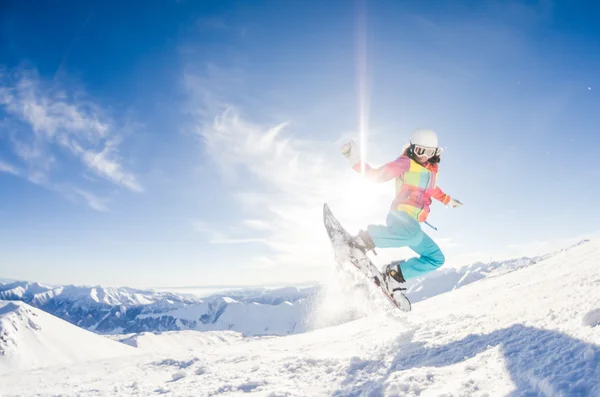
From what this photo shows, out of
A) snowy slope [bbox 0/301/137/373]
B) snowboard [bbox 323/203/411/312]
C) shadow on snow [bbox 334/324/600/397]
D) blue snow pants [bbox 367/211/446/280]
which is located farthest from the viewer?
snowy slope [bbox 0/301/137/373]

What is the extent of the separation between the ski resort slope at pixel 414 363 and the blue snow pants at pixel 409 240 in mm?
1039

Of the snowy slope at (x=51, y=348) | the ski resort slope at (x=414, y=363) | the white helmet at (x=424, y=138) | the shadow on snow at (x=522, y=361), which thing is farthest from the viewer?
the snowy slope at (x=51, y=348)

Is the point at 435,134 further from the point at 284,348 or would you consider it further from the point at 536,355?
the point at 284,348

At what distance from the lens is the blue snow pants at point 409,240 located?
684 centimetres

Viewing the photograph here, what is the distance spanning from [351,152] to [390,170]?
0.85 m

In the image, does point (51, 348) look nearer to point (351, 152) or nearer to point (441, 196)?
point (351, 152)

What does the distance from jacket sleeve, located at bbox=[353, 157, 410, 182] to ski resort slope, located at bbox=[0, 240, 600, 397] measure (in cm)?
282

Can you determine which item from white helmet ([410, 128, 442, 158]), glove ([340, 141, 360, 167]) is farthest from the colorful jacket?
white helmet ([410, 128, 442, 158])

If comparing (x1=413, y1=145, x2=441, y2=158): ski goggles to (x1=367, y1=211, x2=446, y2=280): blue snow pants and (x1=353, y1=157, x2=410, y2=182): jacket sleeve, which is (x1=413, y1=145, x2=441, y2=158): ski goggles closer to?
(x1=353, y1=157, x2=410, y2=182): jacket sleeve

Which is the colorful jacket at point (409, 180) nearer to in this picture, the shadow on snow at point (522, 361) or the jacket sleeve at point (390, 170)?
the jacket sleeve at point (390, 170)

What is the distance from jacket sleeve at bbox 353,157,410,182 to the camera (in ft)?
21.9

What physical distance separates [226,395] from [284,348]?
302 cm

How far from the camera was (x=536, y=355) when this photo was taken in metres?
3.38

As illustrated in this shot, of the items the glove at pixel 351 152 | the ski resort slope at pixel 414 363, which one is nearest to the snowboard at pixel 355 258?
the ski resort slope at pixel 414 363
